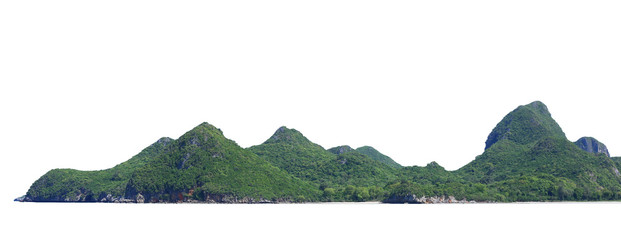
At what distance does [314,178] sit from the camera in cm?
17462

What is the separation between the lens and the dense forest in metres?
128

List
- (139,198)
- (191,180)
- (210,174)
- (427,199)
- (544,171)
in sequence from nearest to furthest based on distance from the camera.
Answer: (427,199), (191,180), (139,198), (210,174), (544,171)

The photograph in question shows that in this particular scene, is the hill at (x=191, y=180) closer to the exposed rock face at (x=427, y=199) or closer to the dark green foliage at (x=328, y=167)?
the exposed rock face at (x=427, y=199)

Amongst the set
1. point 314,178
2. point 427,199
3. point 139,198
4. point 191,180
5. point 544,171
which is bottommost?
point 427,199

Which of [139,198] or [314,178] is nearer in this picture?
[139,198]

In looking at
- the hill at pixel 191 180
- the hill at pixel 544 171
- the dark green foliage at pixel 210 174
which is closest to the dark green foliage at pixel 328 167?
the dark green foliage at pixel 210 174

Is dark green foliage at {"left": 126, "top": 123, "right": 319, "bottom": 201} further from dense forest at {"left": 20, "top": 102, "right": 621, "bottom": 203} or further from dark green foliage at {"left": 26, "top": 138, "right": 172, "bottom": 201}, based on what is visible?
dark green foliage at {"left": 26, "top": 138, "right": 172, "bottom": 201}

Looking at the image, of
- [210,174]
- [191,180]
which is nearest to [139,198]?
[191,180]

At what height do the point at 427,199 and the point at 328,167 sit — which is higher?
the point at 328,167

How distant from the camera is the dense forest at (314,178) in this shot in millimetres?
128375

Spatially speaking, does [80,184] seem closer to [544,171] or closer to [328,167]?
[328,167]

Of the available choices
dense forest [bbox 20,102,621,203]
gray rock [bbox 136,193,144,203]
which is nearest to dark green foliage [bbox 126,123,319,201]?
dense forest [bbox 20,102,621,203]
